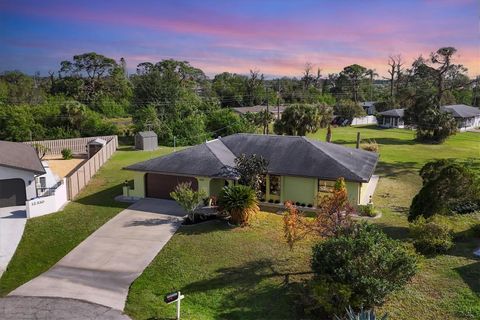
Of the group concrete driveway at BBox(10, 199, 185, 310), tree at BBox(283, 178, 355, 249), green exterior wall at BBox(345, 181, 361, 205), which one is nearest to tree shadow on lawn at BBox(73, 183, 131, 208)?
concrete driveway at BBox(10, 199, 185, 310)

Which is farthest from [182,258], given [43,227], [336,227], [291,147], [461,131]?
[461,131]

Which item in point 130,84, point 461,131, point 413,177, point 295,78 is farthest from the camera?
point 295,78

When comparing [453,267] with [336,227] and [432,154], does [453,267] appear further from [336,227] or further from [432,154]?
[432,154]

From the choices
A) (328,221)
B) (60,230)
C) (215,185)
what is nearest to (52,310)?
(60,230)

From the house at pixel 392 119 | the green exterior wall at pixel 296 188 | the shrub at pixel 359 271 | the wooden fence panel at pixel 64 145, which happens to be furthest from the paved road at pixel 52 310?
the house at pixel 392 119

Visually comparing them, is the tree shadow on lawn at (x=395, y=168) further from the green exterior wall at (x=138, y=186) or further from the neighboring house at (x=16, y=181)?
the neighboring house at (x=16, y=181)

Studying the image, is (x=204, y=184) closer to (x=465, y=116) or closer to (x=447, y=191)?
(x=447, y=191)
